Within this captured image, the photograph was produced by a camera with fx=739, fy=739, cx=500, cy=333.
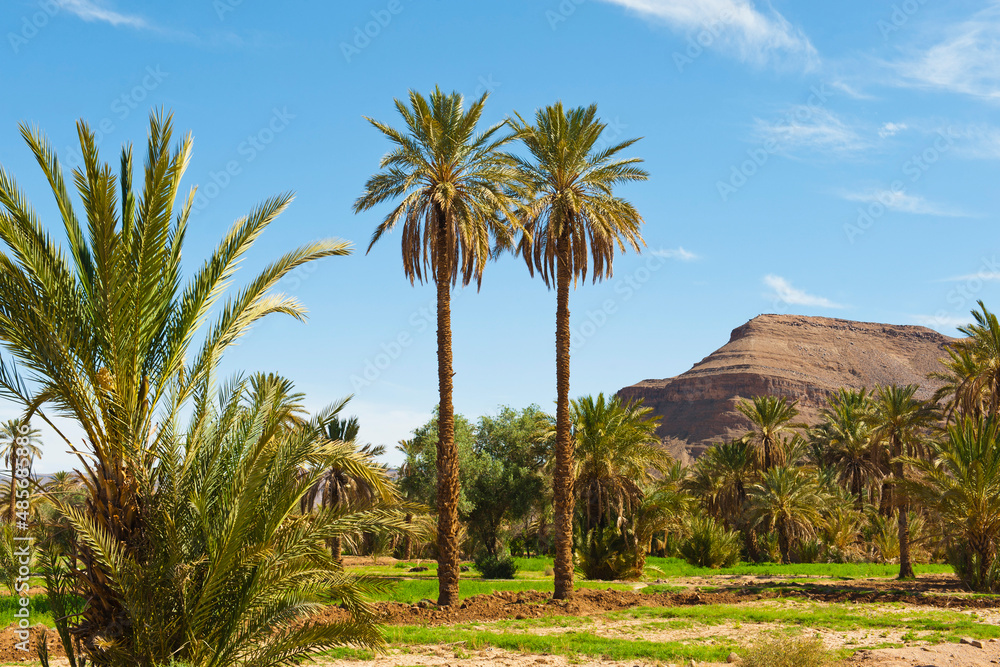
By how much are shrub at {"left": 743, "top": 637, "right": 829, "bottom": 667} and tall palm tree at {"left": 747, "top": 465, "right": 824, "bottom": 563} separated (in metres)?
31.7

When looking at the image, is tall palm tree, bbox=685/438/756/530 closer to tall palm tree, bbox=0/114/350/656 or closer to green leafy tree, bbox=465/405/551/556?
green leafy tree, bbox=465/405/551/556

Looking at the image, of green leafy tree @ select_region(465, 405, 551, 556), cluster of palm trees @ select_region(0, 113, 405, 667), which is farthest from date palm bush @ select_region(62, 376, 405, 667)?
green leafy tree @ select_region(465, 405, 551, 556)

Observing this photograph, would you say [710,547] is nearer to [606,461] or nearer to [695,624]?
[606,461]

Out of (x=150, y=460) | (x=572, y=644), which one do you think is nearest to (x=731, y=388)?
(x=572, y=644)

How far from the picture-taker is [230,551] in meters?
7.98

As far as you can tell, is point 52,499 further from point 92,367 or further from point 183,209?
point 183,209

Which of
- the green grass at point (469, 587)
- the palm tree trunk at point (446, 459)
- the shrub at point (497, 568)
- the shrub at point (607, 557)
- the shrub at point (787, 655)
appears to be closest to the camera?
the shrub at point (787, 655)

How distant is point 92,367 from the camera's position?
27.1ft

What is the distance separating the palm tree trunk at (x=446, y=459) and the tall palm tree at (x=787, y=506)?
2657 centimetres

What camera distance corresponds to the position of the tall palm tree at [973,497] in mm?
25234

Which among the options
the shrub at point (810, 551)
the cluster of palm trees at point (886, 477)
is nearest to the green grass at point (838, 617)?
the cluster of palm trees at point (886, 477)

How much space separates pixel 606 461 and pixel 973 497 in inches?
547

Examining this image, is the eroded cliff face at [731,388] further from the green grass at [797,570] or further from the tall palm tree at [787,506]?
the green grass at [797,570]

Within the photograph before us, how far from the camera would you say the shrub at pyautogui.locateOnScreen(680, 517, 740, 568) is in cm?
3872
